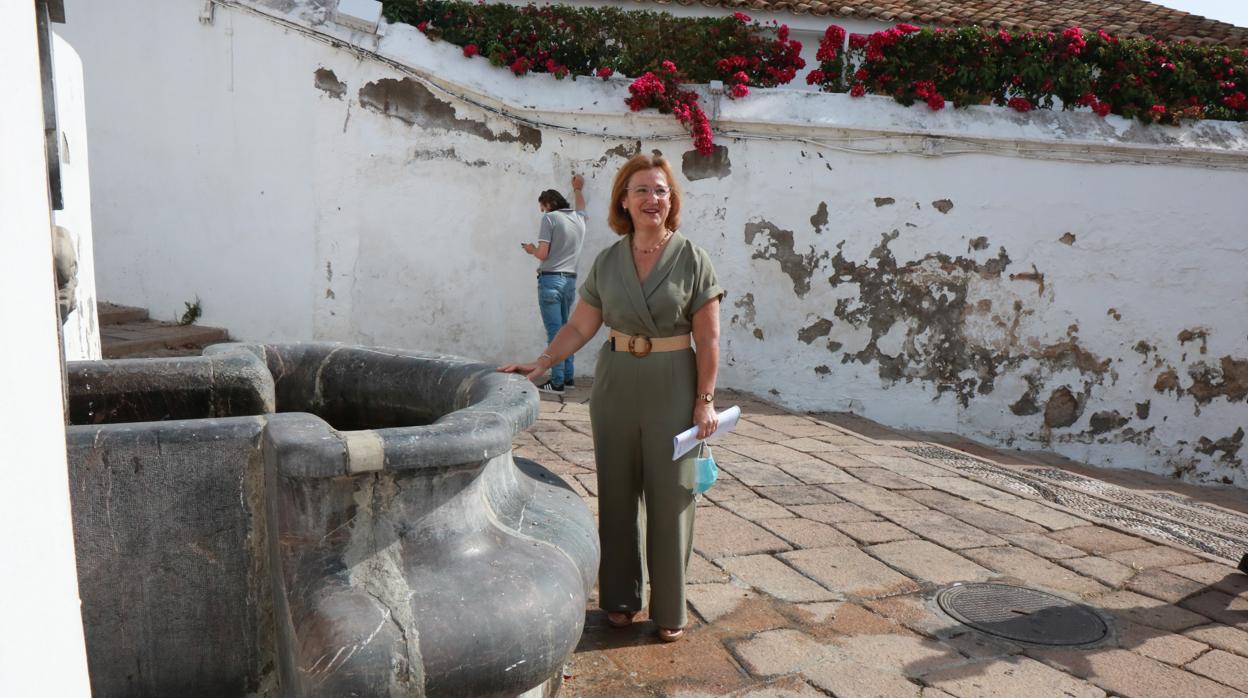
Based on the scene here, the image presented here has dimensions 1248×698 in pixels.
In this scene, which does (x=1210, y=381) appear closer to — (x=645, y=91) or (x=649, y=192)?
(x=645, y=91)

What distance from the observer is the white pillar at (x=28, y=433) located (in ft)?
4.11

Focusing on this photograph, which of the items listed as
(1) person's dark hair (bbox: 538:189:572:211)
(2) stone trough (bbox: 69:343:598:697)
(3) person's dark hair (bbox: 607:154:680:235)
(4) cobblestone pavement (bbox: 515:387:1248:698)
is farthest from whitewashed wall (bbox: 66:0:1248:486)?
(2) stone trough (bbox: 69:343:598:697)

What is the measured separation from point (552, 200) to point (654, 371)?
410cm

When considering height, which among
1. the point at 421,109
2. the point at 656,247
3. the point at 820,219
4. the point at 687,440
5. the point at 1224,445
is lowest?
the point at 1224,445

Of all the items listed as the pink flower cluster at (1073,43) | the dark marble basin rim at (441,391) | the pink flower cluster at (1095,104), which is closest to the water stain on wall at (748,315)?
the pink flower cluster at (1095,104)

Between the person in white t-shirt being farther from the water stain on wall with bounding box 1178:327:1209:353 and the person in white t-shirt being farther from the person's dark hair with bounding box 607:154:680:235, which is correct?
the water stain on wall with bounding box 1178:327:1209:353

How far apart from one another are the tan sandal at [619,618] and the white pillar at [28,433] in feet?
6.97

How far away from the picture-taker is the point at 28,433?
1318mm

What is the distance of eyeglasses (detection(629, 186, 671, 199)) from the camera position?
126 inches

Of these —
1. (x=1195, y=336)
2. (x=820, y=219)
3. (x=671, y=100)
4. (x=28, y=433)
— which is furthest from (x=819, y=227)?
(x=28, y=433)

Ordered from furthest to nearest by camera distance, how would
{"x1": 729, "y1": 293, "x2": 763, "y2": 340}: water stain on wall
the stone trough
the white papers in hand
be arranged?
{"x1": 729, "y1": 293, "x2": 763, "y2": 340}: water stain on wall < the white papers in hand < the stone trough

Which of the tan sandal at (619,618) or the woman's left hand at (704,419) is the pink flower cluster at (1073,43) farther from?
the tan sandal at (619,618)

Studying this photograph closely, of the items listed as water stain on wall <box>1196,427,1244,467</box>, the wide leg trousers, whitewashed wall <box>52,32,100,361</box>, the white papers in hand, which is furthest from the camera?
water stain on wall <box>1196,427,1244,467</box>

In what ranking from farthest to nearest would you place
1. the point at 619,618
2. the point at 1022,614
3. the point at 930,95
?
the point at 930,95
the point at 1022,614
the point at 619,618
